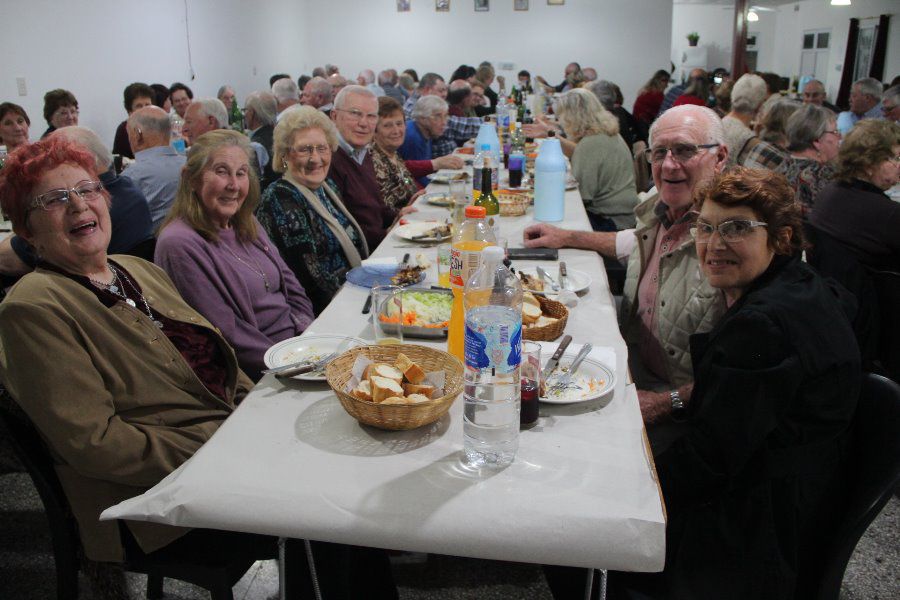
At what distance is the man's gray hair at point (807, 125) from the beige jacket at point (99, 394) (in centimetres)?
310

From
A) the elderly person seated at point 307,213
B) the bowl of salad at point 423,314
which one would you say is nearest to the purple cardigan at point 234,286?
the elderly person seated at point 307,213

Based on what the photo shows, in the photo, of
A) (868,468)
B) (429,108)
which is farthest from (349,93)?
(868,468)

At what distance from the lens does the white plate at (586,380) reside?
51.6 inches

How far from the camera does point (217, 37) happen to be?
896 centimetres

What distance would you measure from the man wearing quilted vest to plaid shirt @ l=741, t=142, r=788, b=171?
1931 millimetres

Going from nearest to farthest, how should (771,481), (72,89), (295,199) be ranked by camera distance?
(771,481) < (295,199) < (72,89)

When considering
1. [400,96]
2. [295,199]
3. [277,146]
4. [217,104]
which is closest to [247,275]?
[295,199]

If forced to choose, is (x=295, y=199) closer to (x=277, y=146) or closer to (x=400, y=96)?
(x=277, y=146)

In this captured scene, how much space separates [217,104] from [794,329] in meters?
4.28

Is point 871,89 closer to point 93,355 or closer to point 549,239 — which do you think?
point 549,239

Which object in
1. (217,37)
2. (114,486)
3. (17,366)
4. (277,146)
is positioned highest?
(217,37)

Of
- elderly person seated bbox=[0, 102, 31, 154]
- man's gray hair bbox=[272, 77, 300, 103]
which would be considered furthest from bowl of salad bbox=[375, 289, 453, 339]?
man's gray hair bbox=[272, 77, 300, 103]

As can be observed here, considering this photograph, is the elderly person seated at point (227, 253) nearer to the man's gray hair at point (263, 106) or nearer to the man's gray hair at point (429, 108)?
the man's gray hair at point (429, 108)

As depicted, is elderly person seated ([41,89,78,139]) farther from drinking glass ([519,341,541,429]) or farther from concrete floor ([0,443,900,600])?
drinking glass ([519,341,541,429])
